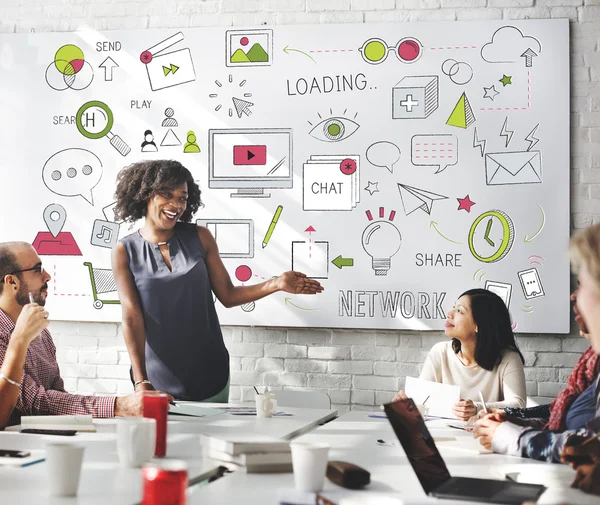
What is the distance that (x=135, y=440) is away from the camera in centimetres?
189

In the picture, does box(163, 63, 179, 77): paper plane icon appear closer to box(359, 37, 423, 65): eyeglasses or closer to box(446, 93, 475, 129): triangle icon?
box(359, 37, 423, 65): eyeglasses

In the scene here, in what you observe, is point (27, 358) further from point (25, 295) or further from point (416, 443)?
point (416, 443)

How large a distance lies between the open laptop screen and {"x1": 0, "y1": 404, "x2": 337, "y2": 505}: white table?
46 cm

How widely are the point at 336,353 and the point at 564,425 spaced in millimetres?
1792

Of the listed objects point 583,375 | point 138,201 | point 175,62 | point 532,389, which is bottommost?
point 532,389

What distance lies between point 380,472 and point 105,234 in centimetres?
272

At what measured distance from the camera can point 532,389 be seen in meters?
3.98

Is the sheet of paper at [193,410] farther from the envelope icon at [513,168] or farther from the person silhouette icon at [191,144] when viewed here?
the envelope icon at [513,168]

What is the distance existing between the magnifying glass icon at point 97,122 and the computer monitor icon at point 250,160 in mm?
545

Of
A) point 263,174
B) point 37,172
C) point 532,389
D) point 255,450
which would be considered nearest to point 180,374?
point 263,174

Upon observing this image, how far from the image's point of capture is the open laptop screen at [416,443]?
72.7 inches

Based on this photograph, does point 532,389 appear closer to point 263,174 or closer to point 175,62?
point 263,174

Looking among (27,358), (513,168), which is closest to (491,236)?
(513,168)

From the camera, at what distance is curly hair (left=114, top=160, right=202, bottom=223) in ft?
13.6
